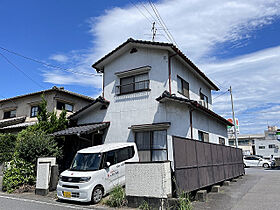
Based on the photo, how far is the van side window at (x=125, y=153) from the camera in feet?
30.0

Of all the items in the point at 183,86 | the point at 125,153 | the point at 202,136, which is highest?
the point at 183,86

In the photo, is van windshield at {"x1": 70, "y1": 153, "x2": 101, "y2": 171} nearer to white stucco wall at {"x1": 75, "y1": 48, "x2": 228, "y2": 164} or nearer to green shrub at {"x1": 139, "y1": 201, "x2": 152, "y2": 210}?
green shrub at {"x1": 139, "y1": 201, "x2": 152, "y2": 210}

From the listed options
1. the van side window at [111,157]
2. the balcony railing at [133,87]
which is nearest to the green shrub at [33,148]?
the van side window at [111,157]

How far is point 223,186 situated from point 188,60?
266 inches

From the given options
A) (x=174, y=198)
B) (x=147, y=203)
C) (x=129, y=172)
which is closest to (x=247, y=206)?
(x=174, y=198)

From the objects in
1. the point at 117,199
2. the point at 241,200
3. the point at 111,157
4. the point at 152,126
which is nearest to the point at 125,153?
the point at 111,157

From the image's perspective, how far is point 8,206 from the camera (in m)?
7.41

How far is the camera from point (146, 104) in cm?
1147

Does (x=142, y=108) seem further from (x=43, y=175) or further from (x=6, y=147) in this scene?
(x=6, y=147)

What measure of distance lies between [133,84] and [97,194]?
20.7 ft

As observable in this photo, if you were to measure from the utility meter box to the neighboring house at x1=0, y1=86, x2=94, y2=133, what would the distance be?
761cm

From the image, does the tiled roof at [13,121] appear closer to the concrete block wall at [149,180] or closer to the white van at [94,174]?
the white van at [94,174]

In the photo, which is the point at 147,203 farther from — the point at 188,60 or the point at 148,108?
the point at 188,60

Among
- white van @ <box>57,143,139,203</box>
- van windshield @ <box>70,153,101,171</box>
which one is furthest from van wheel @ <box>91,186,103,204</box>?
van windshield @ <box>70,153,101,171</box>
